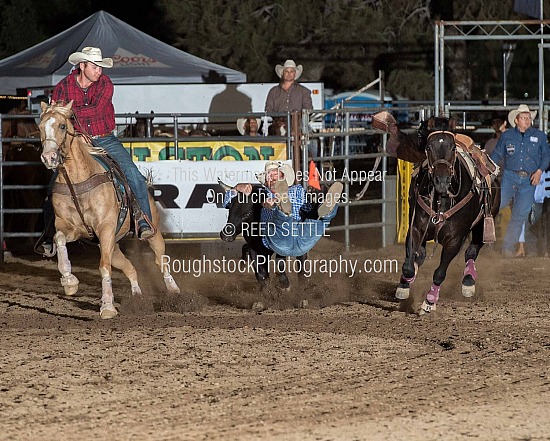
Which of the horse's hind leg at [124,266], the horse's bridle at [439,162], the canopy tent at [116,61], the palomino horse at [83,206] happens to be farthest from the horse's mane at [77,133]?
the canopy tent at [116,61]

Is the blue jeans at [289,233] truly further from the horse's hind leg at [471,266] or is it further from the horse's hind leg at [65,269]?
the horse's hind leg at [65,269]

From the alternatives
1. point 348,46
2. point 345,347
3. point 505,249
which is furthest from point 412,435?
point 348,46

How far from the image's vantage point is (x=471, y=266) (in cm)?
971

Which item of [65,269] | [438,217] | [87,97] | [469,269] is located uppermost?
[87,97]

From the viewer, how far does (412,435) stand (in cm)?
521

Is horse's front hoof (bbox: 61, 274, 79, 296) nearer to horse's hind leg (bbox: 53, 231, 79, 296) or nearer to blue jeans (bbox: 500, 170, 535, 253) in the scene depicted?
horse's hind leg (bbox: 53, 231, 79, 296)

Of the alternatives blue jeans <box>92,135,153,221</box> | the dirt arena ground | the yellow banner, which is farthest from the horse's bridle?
the yellow banner

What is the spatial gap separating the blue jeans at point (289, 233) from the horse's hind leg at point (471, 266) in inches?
52.8

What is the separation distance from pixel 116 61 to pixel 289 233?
9.16m

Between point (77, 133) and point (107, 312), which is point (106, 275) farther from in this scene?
point (77, 133)

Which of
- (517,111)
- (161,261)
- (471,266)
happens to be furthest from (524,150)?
(161,261)

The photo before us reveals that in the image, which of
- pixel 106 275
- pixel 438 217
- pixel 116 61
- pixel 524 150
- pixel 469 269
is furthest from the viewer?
pixel 116 61

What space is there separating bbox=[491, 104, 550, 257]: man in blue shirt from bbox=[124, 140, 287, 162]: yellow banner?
2577 millimetres

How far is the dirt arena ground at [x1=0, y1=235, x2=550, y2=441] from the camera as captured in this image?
17.8 feet
